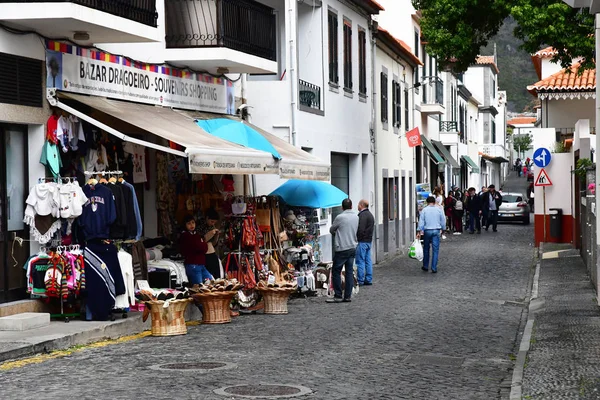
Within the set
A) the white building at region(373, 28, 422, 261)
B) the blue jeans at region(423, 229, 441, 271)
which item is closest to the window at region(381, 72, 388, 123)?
the white building at region(373, 28, 422, 261)

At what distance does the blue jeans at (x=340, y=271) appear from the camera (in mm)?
18984

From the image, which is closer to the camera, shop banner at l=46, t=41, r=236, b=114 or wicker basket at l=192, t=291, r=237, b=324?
shop banner at l=46, t=41, r=236, b=114

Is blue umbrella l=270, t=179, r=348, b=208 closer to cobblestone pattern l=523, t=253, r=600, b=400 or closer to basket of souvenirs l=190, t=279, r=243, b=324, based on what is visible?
cobblestone pattern l=523, t=253, r=600, b=400

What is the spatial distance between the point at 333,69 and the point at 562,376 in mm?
16447

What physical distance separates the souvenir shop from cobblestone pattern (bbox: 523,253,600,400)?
4554 mm

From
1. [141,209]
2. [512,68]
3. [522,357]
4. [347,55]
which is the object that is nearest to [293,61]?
[347,55]

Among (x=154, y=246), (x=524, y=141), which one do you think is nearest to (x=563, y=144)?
(x=154, y=246)

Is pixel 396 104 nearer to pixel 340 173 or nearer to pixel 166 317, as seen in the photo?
pixel 340 173

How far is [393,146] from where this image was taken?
34.8 m

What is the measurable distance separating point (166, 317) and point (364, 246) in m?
9.15

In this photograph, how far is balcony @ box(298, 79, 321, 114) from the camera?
2320 centimetres

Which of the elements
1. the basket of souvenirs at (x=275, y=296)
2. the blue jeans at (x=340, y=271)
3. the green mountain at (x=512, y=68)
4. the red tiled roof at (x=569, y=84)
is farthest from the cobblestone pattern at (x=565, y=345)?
the green mountain at (x=512, y=68)

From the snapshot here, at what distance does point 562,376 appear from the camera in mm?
10469

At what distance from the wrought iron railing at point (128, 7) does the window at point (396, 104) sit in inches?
762
